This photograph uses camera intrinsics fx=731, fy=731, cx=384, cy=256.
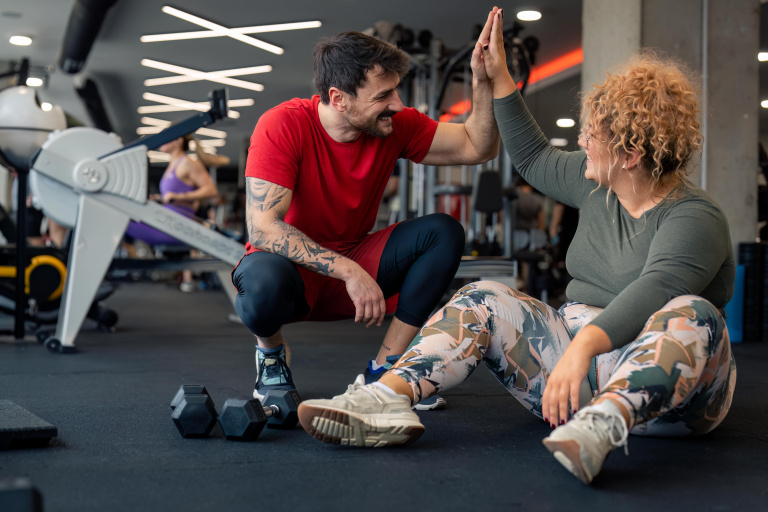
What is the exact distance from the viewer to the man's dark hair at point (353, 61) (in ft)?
5.42

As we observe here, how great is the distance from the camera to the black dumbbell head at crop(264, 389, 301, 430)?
146cm

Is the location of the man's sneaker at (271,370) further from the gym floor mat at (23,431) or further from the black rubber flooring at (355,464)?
the gym floor mat at (23,431)

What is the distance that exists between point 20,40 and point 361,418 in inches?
291

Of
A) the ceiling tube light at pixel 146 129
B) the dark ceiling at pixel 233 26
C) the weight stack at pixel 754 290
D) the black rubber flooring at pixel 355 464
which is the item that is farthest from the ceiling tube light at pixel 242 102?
the black rubber flooring at pixel 355 464

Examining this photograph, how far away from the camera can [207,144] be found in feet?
45.9

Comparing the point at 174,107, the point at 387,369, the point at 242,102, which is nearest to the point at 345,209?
the point at 387,369

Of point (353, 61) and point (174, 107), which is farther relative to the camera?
point (174, 107)

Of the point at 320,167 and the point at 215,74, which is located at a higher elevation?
the point at 215,74

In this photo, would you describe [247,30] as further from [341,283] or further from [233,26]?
[341,283]

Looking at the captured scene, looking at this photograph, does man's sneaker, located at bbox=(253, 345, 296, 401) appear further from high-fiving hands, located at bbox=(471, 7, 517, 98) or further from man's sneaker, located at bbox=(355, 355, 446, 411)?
high-fiving hands, located at bbox=(471, 7, 517, 98)

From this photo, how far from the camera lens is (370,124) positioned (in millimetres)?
1698

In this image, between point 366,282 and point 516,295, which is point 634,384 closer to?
point 516,295

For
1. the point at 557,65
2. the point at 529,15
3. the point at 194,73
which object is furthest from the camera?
the point at 194,73

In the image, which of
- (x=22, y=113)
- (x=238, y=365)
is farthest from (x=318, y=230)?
(x=22, y=113)
